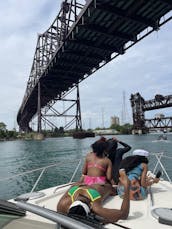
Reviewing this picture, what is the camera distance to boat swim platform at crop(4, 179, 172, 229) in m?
2.27

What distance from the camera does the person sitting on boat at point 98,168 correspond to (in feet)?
11.6

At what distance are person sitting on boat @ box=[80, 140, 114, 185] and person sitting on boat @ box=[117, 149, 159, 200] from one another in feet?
1.04

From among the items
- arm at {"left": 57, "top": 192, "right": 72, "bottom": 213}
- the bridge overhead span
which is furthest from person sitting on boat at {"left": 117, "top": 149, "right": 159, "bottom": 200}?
the bridge overhead span

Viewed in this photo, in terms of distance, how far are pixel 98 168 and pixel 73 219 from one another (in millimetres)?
2223

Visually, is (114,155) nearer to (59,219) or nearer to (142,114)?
(59,219)

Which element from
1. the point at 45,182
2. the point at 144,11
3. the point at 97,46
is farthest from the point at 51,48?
the point at 45,182

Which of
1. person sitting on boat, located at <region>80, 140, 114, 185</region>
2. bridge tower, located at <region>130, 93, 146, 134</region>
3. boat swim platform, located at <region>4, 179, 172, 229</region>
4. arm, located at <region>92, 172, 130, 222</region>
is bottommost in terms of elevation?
boat swim platform, located at <region>4, 179, 172, 229</region>

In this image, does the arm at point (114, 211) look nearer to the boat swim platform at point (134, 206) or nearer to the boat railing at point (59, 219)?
the boat swim platform at point (134, 206)

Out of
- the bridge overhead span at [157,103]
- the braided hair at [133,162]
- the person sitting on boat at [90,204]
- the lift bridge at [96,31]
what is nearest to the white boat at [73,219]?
the person sitting on boat at [90,204]

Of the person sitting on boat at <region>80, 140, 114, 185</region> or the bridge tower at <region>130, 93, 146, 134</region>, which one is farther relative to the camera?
the bridge tower at <region>130, 93, 146, 134</region>

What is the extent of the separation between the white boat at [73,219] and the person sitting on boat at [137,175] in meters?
0.11

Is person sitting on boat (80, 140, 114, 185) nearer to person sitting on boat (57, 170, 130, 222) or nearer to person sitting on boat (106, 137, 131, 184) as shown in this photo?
person sitting on boat (57, 170, 130, 222)

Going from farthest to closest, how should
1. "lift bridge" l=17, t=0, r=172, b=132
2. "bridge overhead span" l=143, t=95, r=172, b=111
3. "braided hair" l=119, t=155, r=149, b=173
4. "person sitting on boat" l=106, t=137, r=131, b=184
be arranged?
"bridge overhead span" l=143, t=95, r=172, b=111, "lift bridge" l=17, t=0, r=172, b=132, "person sitting on boat" l=106, t=137, r=131, b=184, "braided hair" l=119, t=155, r=149, b=173

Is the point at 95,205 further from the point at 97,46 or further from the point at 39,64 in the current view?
the point at 39,64
